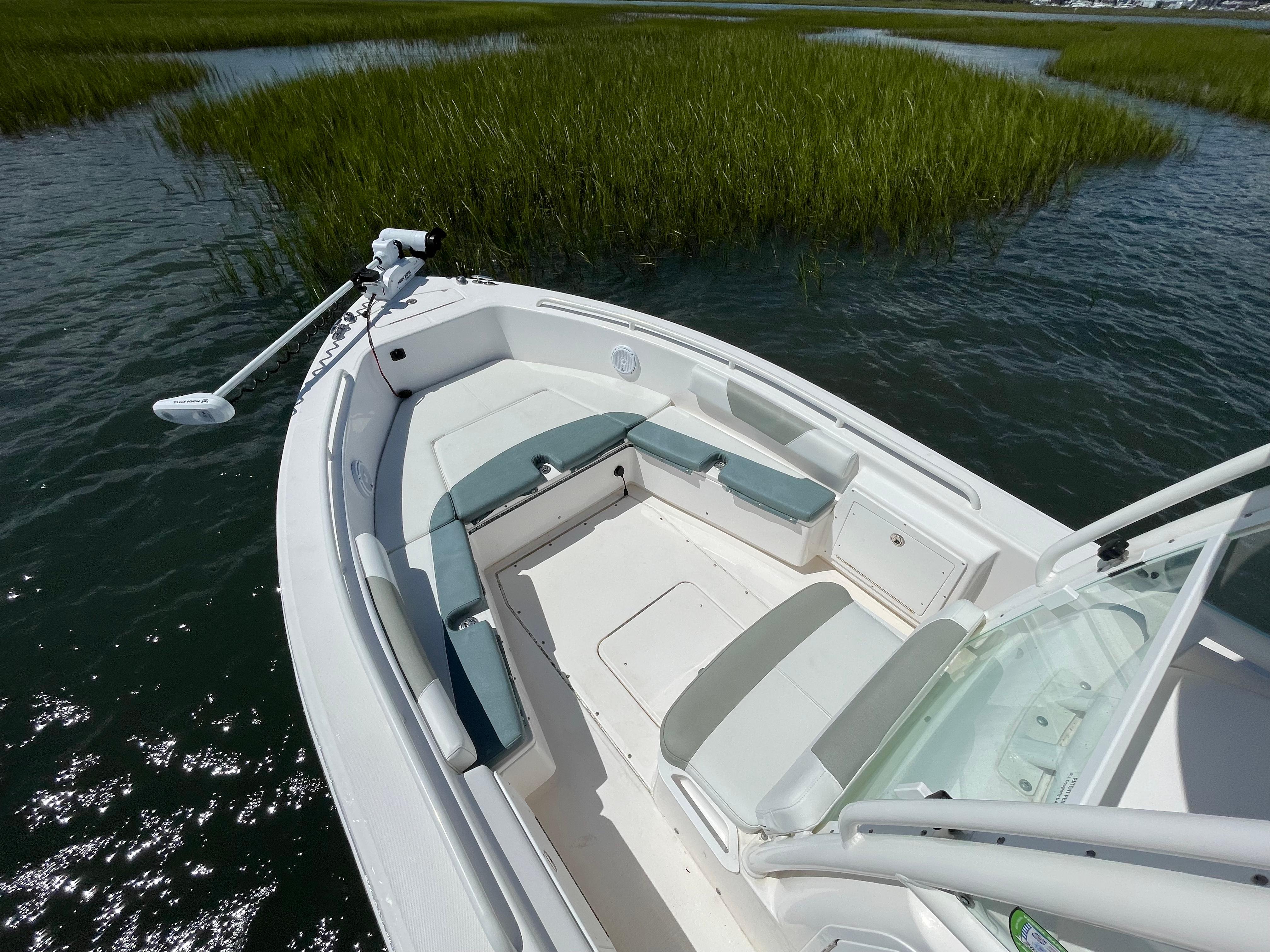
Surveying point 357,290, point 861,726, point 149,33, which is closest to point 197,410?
point 357,290

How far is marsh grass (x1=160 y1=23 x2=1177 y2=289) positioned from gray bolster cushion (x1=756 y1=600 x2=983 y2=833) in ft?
21.7

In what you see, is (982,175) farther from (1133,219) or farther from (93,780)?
(93,780)

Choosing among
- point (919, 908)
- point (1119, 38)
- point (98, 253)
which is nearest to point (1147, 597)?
point (919, 908)

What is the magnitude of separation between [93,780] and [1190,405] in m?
8.83

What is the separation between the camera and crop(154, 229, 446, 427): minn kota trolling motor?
2863mm

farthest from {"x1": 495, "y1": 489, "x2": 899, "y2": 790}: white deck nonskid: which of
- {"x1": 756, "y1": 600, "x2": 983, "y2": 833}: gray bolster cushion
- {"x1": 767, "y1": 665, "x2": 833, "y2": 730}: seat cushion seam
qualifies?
{"x1": 756, "y1": 600, "x2": 983, "y2": 833}: gray bolster cushion

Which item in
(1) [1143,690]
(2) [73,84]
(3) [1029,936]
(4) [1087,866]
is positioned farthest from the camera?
(2) [73,84]

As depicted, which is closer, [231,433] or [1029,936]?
[1029,936]

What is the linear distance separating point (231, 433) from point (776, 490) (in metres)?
5.06

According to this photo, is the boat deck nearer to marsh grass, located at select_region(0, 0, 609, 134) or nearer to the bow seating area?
the bow seating area

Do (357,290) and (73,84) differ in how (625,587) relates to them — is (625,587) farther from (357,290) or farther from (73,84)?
(73,84)

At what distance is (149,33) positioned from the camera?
1909 centimetres

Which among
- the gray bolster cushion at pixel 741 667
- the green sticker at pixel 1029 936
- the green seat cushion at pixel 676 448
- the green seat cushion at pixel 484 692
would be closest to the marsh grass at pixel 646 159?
the green seat cushion at pixel 676 448

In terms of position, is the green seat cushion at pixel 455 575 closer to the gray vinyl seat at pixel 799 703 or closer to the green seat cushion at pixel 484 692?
the green seat cushion at pixel 484 692
